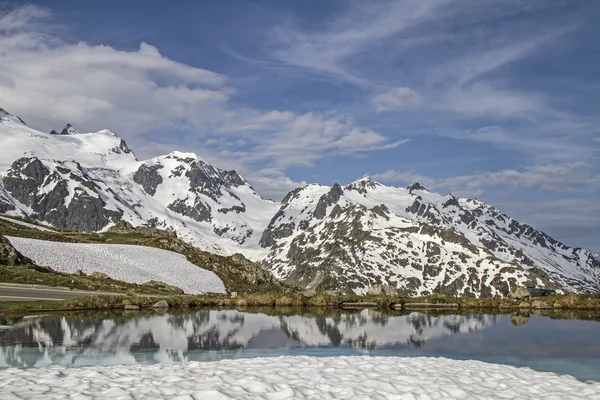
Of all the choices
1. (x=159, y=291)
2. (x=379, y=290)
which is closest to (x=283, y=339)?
(x=159, y=291)

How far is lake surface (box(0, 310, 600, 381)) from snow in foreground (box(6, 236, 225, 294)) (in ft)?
126

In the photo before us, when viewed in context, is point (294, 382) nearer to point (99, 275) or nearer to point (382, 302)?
point (382, 302)

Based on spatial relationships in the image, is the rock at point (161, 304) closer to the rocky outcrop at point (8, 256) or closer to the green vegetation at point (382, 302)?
the green vegetation at point (382, 302)

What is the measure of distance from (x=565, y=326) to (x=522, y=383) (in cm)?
3384

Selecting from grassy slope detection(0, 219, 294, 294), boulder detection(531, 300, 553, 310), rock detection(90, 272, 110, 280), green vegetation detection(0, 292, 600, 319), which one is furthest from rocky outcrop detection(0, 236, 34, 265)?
boulder detection(531, 300, 553, 310)

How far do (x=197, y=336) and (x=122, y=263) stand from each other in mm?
65302

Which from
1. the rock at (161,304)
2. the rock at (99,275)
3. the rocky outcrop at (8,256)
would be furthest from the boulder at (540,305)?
the rocky outcrop at (8,256)

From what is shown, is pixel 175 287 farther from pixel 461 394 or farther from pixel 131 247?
pixel 461 394

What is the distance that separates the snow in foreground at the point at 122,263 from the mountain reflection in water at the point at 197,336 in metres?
37.6

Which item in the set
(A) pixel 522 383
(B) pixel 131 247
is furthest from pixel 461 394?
(B) pixel 131 247

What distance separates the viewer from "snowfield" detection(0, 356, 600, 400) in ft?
62.4

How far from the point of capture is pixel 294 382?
2120cm

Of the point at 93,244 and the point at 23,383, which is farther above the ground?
the point at 93,244

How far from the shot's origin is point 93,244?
109250 mm
